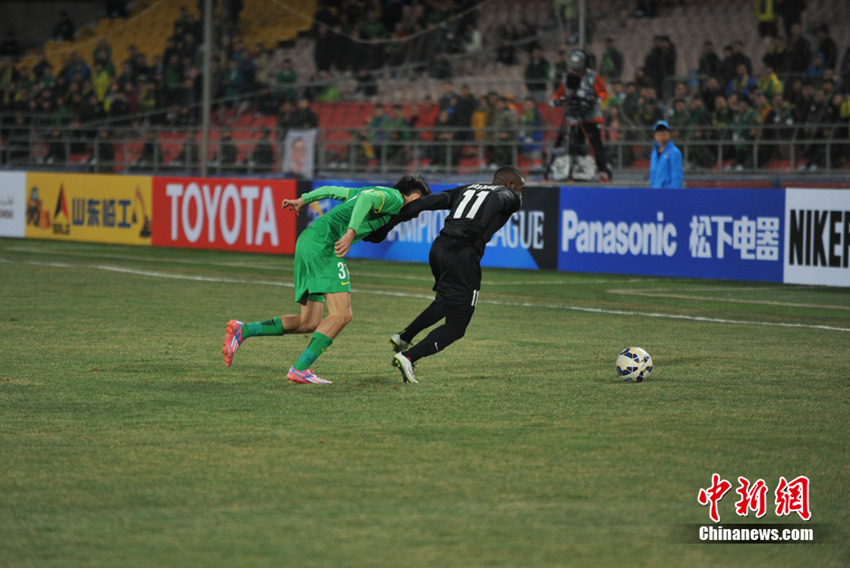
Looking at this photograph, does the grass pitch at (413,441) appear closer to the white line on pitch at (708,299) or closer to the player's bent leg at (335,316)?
the player's bent leg at (335,316)

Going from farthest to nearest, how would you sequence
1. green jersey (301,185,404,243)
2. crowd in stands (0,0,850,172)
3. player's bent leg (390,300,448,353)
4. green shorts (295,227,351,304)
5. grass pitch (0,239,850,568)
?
crowd in stands (0,0,850,172) < player's bent leg (390,300,448,353) < green shorts (295,227,351,304) < green jersey (301,185,404,243) < grass pitch (0,239,850,568)

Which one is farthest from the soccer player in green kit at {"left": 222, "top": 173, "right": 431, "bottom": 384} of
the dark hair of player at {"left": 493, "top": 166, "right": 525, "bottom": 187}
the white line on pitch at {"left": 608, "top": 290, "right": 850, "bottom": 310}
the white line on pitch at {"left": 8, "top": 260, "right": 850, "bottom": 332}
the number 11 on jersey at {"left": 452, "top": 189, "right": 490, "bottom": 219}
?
the white line on pitch at {"left": 608, "top": 290, "right": 850, "bottom": 310}

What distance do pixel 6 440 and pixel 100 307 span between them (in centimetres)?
764

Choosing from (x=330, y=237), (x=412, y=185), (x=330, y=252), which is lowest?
(x=330, y=252)

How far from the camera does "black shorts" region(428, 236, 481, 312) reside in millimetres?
9211

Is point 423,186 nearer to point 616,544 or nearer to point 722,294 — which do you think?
point 616,544

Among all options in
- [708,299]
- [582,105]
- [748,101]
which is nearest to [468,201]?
[708,299]

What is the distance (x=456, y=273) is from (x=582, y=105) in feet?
38.3

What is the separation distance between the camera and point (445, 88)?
2661 centimetres

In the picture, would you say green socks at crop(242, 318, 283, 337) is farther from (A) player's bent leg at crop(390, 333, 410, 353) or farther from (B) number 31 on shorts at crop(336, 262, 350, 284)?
(A) player's bent leg at crop(390, 333, 410, 353)

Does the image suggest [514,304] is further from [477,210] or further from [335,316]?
[335,316]

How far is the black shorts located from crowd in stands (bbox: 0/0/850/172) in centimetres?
1326

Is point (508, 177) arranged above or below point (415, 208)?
Result: above

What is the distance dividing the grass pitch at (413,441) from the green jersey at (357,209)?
1132 mm
